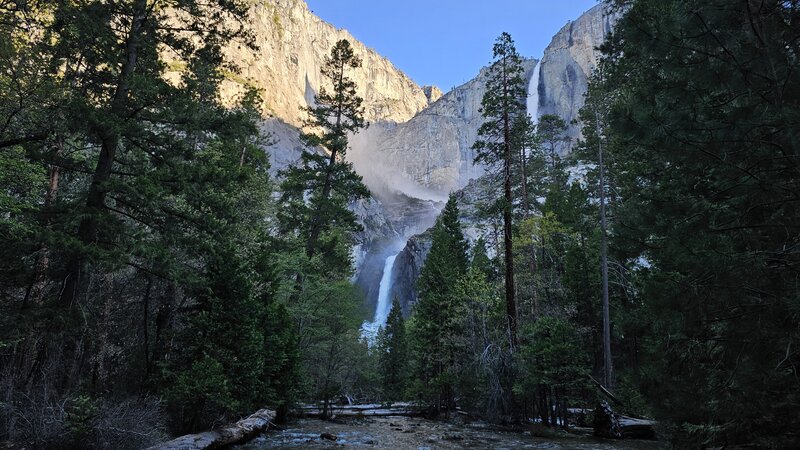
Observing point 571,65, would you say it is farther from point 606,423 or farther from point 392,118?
point 606,423

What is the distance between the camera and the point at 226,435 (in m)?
10.5

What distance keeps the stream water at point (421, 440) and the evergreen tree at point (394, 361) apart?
18.5 meters

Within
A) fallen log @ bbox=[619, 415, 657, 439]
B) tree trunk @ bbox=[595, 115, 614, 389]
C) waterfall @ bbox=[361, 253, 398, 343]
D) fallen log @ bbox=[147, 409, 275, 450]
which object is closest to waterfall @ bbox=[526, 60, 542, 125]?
waterfall @ bbox=[361, 253, 398, 343]

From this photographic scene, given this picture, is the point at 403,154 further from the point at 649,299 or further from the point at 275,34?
the point at 649,299

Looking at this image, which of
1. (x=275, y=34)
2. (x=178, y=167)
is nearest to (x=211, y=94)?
(x=178, y=167)

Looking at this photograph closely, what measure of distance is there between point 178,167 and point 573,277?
23.0 m

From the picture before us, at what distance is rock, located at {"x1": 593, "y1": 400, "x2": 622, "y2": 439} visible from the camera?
13874 millimetres

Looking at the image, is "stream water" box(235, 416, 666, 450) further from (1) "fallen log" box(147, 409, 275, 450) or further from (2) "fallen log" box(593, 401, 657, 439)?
(2) "fallen log" box(593, 401, 657, 439)

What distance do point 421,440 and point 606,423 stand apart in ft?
19.9

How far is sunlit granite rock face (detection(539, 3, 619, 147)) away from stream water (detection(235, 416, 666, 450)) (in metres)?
105

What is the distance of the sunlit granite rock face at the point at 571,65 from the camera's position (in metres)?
111

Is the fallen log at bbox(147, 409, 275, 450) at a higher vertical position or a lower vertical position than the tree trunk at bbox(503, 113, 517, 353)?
lower

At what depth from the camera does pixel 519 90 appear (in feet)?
59.8

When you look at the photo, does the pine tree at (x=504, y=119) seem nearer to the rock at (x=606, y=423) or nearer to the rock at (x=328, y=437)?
the rock at (x=606, y=423)
